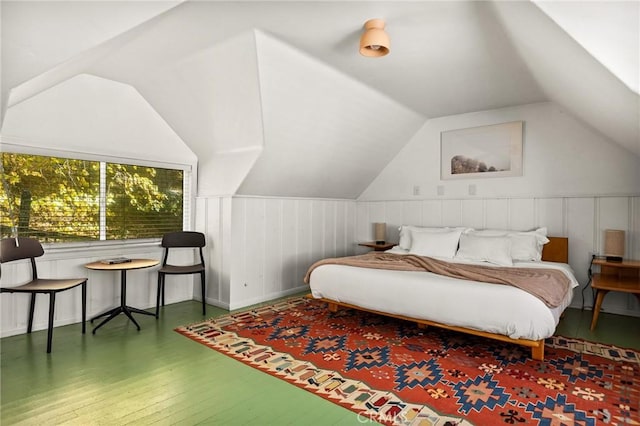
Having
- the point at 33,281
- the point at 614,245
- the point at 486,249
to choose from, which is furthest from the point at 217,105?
the point at 614,245

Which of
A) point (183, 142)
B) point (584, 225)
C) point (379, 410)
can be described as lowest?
point (379, 410)

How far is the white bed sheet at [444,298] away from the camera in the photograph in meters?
2.68

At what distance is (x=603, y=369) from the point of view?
266 cm

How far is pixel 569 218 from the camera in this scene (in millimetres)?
4355

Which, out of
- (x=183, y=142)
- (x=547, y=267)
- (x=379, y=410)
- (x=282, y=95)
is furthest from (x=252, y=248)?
(x=547, y=267)

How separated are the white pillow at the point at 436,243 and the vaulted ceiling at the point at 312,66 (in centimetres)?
142

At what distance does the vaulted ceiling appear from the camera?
204cm

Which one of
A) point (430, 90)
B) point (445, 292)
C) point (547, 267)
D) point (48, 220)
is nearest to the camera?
point (445, 292)

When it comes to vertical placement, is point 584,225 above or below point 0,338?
above

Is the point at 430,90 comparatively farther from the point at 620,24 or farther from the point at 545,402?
the point at 545,402

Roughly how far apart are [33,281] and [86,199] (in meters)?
0.91

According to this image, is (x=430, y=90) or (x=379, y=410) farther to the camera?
(x=430, y=90)

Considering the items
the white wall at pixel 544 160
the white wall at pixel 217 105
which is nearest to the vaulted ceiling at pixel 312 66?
the white wall at pixel 217 105

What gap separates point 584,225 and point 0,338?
236 inches
